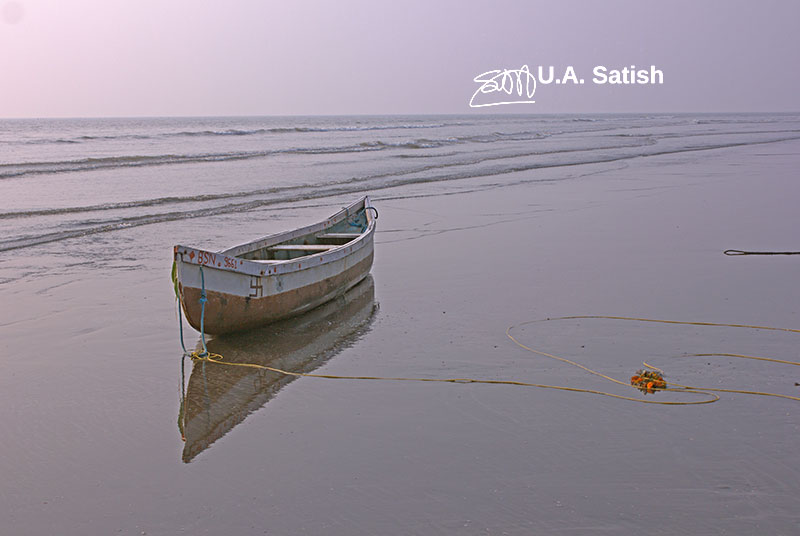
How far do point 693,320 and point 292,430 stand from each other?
430 cm

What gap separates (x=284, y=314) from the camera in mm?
7609

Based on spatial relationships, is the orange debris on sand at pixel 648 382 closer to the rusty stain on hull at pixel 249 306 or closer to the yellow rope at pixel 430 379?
the yellow rope at pixel 430 379

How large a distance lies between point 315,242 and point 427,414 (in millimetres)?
5304

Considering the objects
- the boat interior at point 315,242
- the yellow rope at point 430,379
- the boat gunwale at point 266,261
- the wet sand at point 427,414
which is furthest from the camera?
the boat interior at point 315,242

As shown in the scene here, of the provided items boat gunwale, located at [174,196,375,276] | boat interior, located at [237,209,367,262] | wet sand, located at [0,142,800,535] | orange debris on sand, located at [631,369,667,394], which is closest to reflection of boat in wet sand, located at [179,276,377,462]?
wet sand, located at [0,142,800,535]

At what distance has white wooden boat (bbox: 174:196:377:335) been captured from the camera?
665 cm

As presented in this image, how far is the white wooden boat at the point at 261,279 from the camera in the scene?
6648mm

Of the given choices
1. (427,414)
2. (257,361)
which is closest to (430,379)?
(427,414)

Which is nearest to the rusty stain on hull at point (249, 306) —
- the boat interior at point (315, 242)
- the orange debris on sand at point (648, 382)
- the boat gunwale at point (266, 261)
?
the boat gunwale at point (266, 261)

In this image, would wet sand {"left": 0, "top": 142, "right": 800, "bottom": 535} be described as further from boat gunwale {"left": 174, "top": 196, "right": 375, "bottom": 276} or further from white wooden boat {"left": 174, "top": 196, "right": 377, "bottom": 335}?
boat gunwale {"left": 174, "top": 196, "right": 375, "bottom": 276}

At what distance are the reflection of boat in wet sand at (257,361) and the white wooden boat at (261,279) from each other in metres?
0.13

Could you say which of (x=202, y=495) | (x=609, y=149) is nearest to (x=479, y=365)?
(x=202, y=495)

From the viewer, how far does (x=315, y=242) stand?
33.4 feet

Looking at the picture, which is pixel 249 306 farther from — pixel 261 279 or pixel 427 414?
pixel 427 414
